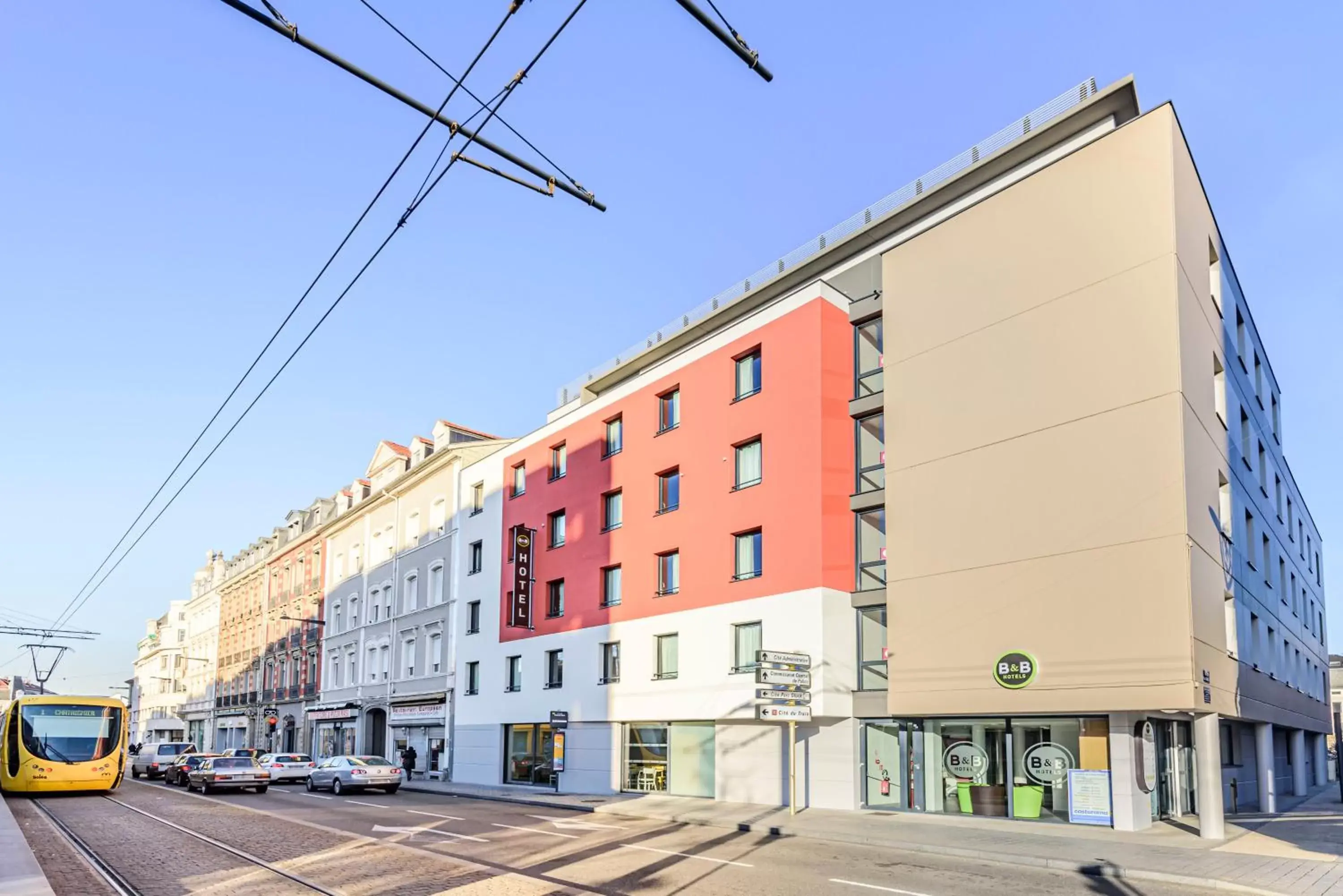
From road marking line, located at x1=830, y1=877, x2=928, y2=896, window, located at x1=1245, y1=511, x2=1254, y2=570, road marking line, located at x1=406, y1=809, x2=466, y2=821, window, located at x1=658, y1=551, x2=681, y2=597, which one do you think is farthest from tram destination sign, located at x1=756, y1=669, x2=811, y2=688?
window, located at x1=1245, y1=511, x2=1254, y2=570

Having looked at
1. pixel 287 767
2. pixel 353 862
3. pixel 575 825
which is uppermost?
pixel 353 862

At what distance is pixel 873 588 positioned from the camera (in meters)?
26.6

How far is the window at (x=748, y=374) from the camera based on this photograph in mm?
29984

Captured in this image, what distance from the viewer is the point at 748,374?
30375 mm

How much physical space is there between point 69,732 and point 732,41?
31.6 meters

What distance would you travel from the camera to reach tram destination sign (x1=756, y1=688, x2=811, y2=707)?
2420 cm

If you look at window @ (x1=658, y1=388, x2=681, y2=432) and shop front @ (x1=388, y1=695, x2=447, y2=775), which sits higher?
window @ (x1=658, y1=388, x2=681, y2=432)

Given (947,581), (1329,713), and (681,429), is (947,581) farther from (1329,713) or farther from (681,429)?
(1329,713)

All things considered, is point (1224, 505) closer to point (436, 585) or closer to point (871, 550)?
point (871, 550)

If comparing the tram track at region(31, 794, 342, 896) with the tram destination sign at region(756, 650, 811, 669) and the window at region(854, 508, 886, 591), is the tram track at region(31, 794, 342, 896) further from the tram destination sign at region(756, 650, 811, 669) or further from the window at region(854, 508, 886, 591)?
the window at region(854, 508, 886, 591)

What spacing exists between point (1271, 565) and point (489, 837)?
2540cm

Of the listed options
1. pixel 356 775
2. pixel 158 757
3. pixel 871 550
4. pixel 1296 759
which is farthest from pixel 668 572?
pixel 158 757

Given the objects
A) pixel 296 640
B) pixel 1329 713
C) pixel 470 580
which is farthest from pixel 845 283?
pixel 296 640

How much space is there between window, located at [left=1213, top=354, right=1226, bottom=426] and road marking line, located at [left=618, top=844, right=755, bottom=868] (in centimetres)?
1616
